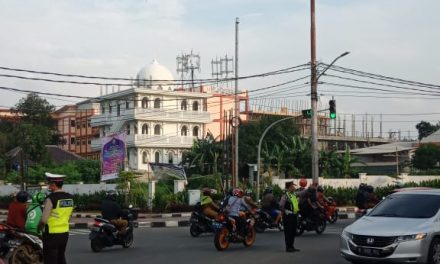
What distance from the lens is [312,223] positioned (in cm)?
1773

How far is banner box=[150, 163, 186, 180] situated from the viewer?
124ft

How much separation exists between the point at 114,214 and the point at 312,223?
5.90m

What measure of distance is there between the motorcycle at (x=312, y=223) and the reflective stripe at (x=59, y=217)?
10.0 meters

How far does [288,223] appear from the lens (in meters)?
13.3

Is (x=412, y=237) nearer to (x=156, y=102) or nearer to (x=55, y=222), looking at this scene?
(x=55, y=222)

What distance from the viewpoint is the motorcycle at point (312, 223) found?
17641mm

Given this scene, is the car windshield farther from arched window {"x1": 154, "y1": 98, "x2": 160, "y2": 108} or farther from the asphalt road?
arched window {"x1": 154, "y1": 98, "x2": 160, "y2": 108}

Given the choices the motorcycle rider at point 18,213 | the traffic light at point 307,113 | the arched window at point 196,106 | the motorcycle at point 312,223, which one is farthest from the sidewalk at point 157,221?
the arched window at point 196,106

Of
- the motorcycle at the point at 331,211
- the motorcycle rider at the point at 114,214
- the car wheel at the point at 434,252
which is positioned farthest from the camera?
the motorcycle at the point at 331,211

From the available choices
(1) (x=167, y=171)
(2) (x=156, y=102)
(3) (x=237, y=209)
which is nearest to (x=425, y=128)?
(2) (x=156, y=102)

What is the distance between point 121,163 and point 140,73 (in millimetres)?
43638

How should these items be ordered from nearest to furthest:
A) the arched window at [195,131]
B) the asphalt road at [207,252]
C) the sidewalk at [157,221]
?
1. the asphalt road at [207,252]
2. the sidewalk at [157,221]
3. the arched window at [195,131]

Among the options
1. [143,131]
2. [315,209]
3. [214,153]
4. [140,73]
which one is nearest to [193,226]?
[315,209]

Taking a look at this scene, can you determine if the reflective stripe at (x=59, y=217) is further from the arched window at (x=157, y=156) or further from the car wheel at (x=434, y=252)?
the arched window at (x=157, y=156)
